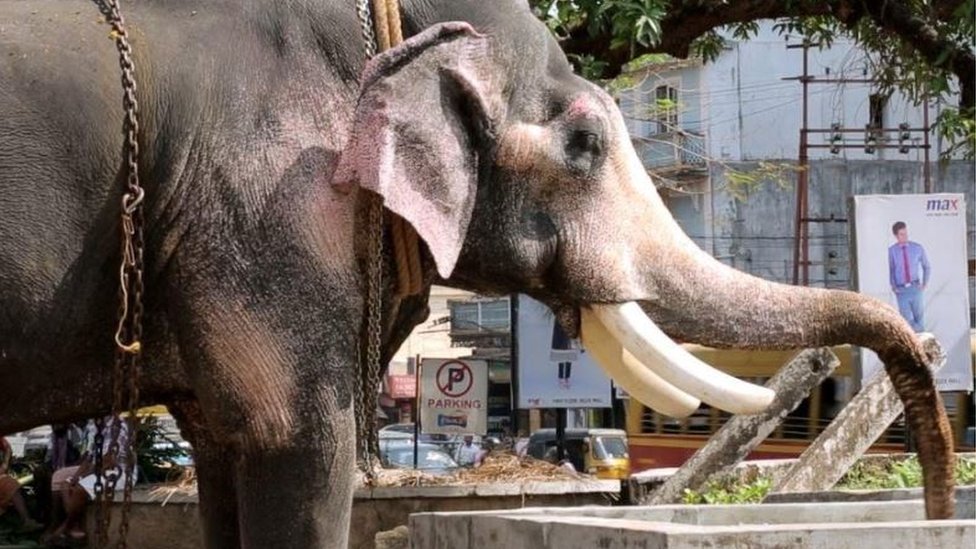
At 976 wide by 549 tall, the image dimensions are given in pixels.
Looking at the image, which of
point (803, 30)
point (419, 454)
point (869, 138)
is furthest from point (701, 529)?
point (869, 138)

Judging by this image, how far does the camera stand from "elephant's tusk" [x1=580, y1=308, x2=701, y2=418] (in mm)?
4008

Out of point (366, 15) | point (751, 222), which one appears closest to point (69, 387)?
point (366, 15)

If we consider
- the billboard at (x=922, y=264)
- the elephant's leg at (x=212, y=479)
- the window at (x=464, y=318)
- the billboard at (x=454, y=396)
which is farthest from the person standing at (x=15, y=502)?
the window at (x=464, y=318)

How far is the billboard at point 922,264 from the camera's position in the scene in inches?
492

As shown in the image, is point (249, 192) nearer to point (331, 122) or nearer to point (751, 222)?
point (331, 122)

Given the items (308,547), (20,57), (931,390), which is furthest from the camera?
(931,390)

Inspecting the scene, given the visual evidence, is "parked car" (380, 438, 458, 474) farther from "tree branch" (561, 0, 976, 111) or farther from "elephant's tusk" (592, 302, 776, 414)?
"elephant's tusk" (592, 302, 776, 414)

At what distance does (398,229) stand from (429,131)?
0.66 ft

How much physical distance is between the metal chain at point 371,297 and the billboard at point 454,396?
39.9ft

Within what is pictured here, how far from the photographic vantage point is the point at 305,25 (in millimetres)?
3584

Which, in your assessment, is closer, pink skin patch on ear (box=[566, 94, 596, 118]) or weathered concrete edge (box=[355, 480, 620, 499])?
pink skin patch on ear (box=[566, 94, 596, 118])

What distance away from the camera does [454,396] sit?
53.1 ft

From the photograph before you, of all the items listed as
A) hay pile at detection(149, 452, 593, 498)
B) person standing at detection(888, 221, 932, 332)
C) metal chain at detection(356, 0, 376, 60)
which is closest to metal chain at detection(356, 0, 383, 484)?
metal chain at detection(356, 0, 376, 60)

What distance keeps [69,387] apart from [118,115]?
0.52m
